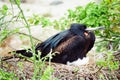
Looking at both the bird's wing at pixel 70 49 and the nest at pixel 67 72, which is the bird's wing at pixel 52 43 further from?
the nest at pixel 67 72

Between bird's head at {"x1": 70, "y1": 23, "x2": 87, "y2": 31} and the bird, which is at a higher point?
bird's head at {"x1": 70, "y1": 23, "x2": 87, "y2": 31}

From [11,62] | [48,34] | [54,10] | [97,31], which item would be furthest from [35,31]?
[11,62]

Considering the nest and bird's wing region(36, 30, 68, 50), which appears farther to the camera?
bird's wing region(36, 30, 68, 50)

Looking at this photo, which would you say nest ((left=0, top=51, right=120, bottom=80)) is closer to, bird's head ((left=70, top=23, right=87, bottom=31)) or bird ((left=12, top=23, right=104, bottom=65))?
bird ((left=12, top=23, right=104, bottom=65))

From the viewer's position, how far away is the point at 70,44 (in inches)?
127

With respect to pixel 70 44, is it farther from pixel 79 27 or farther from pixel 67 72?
pixel 67 72

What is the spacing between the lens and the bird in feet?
10.5

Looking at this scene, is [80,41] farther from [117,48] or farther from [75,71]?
[75,71]

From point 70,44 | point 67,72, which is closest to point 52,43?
point 70,44

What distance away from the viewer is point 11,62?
2734 millimetres

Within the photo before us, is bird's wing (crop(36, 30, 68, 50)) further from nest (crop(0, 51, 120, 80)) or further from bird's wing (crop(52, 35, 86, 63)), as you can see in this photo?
nest (crop(0, 51, 120, 80))

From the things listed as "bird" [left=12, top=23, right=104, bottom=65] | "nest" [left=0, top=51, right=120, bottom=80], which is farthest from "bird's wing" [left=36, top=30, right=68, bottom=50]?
"nest" [left=0, top=51, right=120, bottom=80]

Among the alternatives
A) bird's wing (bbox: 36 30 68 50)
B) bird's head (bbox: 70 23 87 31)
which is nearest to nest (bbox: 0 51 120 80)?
bird's wing (bbox: 36 30 68 50)

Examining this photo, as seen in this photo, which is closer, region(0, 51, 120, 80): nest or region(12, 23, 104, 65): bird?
region(0, 51, 120, 80): nest
